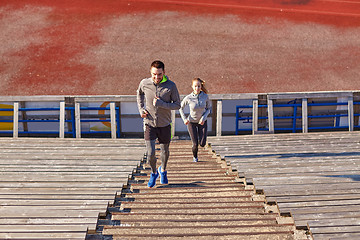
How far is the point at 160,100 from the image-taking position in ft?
19.6

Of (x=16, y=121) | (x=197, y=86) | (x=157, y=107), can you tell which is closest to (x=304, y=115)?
(x=197, y=86)

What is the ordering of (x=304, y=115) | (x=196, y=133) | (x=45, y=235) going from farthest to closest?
(x=304, y=115) < (x=196, y=133) < (x=45, y=235)

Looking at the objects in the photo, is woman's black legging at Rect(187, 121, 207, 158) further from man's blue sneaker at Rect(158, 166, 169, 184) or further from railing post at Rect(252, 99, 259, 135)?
railing post at Rect(252, 99, 259, 135)

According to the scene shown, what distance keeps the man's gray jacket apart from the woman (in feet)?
4.20

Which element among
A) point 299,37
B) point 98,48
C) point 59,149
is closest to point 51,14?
point 98,48

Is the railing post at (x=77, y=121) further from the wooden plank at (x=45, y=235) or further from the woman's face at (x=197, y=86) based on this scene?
the wooden plank at (x=45, y=235)

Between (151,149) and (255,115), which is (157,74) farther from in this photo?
(255,115)

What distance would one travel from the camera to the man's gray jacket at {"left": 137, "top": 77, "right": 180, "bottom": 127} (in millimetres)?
6027

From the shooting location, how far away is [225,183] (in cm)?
660

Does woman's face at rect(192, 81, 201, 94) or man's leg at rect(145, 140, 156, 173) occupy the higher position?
woman's face at rect(192, 81, 201, 94)

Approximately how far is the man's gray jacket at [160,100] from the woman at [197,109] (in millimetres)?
1281

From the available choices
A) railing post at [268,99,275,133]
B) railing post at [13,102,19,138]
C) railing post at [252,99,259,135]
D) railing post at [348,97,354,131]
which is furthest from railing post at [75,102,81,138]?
railing post at [348,97,354,131]

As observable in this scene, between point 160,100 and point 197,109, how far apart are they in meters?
1.75

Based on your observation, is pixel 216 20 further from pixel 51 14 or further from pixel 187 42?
pixel 51 14
